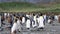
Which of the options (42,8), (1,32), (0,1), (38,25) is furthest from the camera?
(0,1)

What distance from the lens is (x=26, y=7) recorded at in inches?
700

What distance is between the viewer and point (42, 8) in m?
17.3

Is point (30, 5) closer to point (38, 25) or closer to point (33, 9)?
point (33, 9)

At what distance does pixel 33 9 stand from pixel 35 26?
276 inches

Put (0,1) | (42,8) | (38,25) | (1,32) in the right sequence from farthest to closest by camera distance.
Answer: (0,1), (42,8), (38,25), (1,32)

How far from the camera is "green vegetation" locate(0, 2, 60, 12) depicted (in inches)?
683

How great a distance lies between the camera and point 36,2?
60.2 ft

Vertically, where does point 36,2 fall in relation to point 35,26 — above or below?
above

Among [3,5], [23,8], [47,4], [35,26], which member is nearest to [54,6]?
[47,4]

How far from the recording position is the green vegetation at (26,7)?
17358mm

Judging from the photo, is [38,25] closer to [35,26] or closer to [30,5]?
[35,26]

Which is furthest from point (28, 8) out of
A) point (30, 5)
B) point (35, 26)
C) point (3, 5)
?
point (35, 26)

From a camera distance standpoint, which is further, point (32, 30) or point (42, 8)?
point (42, 8)

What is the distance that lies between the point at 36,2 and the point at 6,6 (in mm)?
2001
